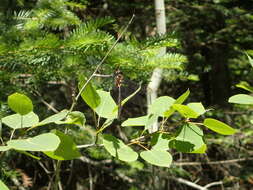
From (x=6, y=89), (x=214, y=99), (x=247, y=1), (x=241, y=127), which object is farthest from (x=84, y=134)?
(x=214, y=99)

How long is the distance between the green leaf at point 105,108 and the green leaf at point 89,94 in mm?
10

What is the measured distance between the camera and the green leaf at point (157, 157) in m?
0.45

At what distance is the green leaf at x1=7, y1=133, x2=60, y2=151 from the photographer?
1.26 ft

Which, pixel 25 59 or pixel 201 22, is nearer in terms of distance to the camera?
pixel 25 59

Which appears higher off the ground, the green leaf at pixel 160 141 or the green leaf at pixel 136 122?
the green leaf at pixel 136 122

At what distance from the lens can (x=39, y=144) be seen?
15.4 inches

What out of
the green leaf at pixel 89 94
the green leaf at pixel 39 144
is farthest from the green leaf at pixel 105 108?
the green leaf at pixel 39 144

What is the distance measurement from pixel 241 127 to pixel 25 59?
80.2 inches

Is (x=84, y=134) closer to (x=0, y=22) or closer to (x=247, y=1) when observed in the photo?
(x=0, y=22)

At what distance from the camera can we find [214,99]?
11.4ft

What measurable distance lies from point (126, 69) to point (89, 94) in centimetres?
57

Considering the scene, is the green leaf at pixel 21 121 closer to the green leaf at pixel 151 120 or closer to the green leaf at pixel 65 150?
the green leaf at pixel 65 150

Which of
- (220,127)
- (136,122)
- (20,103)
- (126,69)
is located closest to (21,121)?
(20,103)

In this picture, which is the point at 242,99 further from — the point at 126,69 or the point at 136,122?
the point at 126,69
